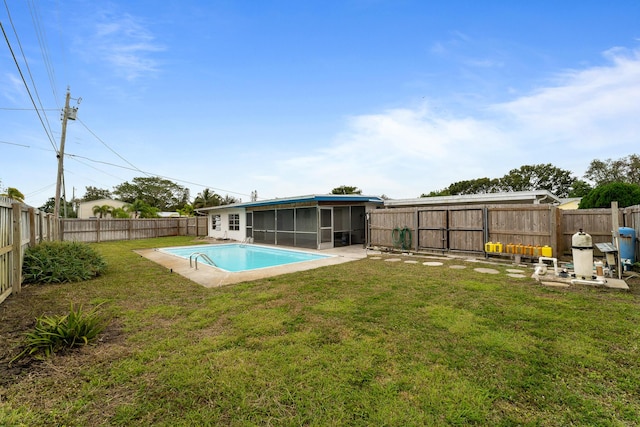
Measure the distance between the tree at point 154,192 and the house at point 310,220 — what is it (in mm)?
36099

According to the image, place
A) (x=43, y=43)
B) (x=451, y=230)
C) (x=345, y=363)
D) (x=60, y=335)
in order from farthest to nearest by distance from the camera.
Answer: (x=451, y=230) < (x=43, y=43) < (x=60, y=335) < (x=345, y=363)

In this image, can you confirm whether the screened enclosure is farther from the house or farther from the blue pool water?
the blue pool water

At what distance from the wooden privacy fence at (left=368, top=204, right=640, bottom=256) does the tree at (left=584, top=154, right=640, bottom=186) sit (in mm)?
27652

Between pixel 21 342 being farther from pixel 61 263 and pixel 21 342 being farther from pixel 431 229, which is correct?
pixel 431 229

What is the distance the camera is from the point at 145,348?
9.62 feet

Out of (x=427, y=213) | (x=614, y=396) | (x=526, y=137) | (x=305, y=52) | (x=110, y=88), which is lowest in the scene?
(x=614, y=396)

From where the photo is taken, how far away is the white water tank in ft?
17.5

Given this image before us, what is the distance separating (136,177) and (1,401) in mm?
52199

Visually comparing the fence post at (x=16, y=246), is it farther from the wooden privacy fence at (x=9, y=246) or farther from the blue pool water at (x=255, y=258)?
the blue pool water at (x=255, y=258)

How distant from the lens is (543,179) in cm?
3444

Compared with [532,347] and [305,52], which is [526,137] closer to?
[305,52]

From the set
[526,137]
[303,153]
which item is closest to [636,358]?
[526,137]

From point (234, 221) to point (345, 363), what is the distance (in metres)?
16.6

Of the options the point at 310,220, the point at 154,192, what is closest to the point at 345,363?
the point at 310,220
